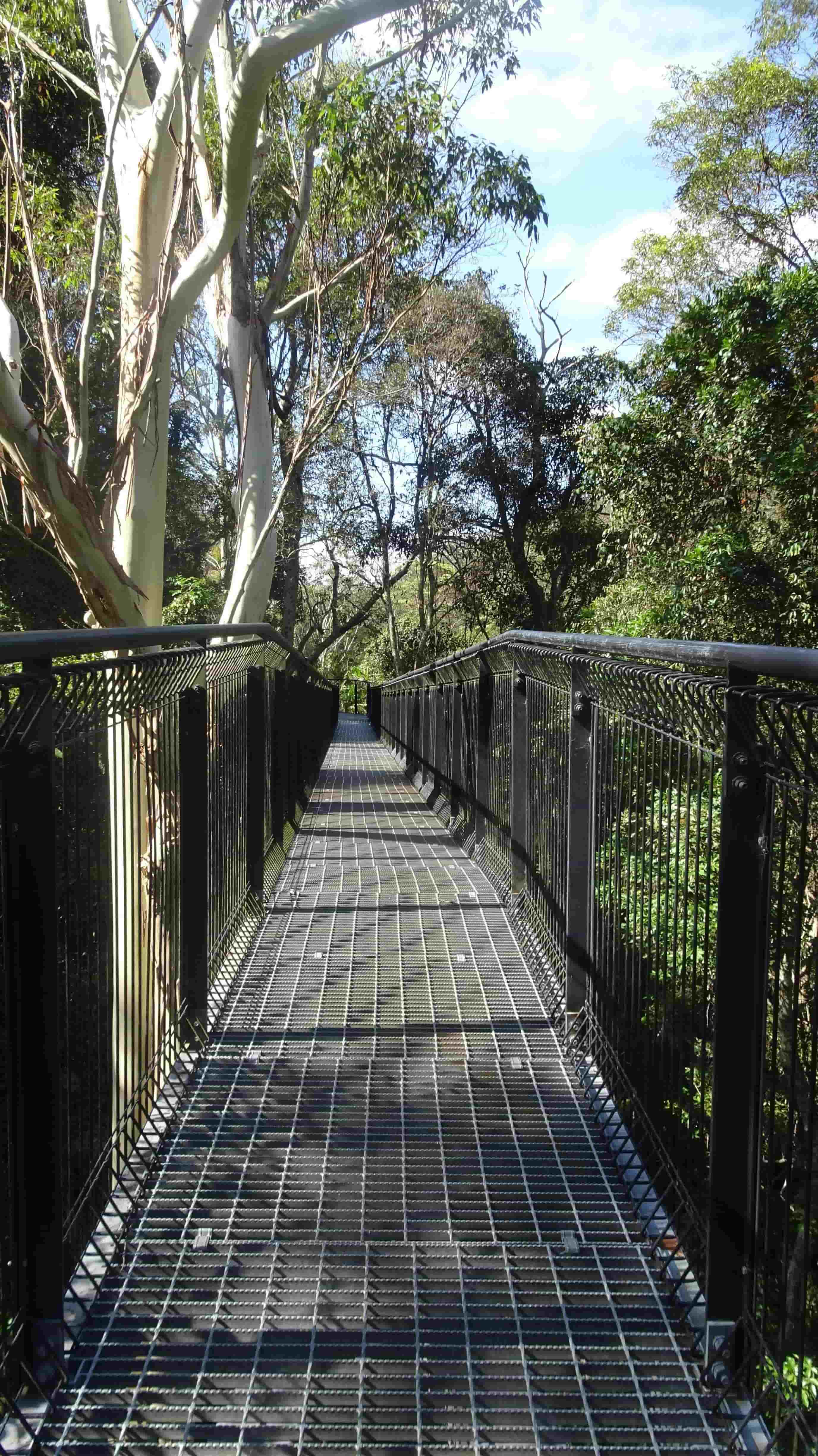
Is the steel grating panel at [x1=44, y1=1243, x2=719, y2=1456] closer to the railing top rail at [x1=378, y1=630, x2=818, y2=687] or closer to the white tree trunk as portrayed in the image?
the railing top rail at [x1=378, y1=630, x2=818, y2=687]

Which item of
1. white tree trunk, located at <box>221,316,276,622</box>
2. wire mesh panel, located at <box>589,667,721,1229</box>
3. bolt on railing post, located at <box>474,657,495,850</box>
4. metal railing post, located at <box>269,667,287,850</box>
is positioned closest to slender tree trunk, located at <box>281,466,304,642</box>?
white tree trunk, located at <box>221,316,276,622</box>

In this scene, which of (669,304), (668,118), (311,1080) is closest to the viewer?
(311,1080)

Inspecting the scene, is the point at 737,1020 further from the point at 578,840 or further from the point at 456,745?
the point at 456,745

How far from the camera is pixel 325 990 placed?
4.97 meters

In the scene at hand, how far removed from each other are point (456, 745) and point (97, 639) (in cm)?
766

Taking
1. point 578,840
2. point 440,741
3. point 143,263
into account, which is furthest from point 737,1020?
Answer: point 440,741

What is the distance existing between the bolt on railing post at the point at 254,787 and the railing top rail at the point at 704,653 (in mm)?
1824

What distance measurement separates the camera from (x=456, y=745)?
10.4 m

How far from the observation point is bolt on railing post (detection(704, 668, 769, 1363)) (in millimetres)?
2318

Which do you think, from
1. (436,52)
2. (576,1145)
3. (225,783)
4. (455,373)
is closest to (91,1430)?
(576,1145)

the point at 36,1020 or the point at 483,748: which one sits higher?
the point at 483,748

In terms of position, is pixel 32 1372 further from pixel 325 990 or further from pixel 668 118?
pixel 668 118

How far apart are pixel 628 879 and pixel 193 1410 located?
1913 mm

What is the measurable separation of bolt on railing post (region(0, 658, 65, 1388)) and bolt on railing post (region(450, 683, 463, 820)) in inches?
292
